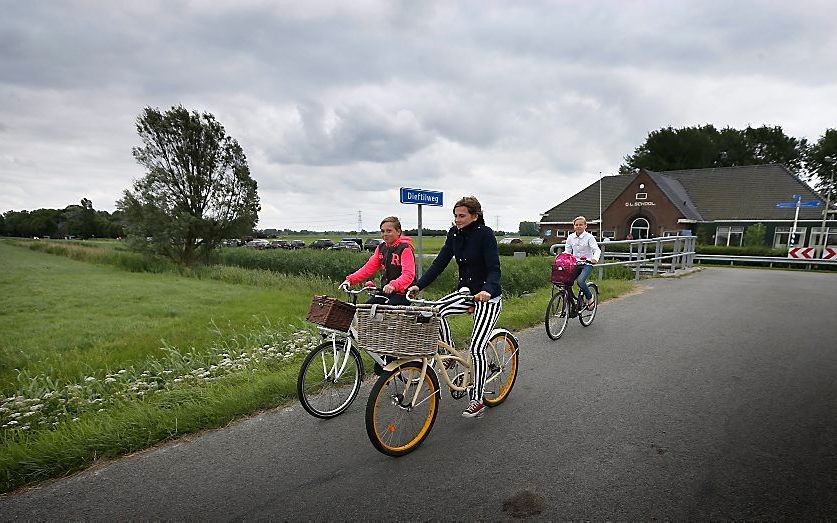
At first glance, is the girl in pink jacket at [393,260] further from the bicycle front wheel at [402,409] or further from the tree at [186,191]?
the tree at [186,191]

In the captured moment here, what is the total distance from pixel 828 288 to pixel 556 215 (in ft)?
99.8

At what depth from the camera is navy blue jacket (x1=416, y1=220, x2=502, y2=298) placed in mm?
3889

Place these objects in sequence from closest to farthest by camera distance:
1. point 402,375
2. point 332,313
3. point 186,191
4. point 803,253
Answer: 1. point 402,375
2. point 332,313
3. point 803,253
4. point 186,191

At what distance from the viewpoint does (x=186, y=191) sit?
30703 mm

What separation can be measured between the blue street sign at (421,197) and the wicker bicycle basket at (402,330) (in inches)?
161

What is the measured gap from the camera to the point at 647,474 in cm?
308

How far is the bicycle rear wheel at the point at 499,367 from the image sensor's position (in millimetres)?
4285

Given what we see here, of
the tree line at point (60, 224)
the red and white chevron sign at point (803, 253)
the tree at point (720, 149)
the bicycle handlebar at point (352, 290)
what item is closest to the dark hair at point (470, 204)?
the bicycle handlebar at point (352, 290)

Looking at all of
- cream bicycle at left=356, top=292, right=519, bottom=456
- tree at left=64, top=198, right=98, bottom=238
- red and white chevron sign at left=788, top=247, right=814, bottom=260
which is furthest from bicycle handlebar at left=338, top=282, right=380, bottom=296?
tree at left=64, top=198, right=98, bottom=238

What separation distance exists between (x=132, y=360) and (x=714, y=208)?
4145 centimetres

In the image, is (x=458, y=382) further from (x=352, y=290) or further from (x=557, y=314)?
(x=557, y=314)

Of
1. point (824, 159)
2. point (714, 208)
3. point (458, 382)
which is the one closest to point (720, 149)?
point (824, 159)

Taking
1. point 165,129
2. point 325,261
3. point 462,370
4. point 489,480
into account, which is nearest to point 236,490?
point 489,480

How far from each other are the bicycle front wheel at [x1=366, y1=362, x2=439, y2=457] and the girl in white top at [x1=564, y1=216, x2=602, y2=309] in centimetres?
489
